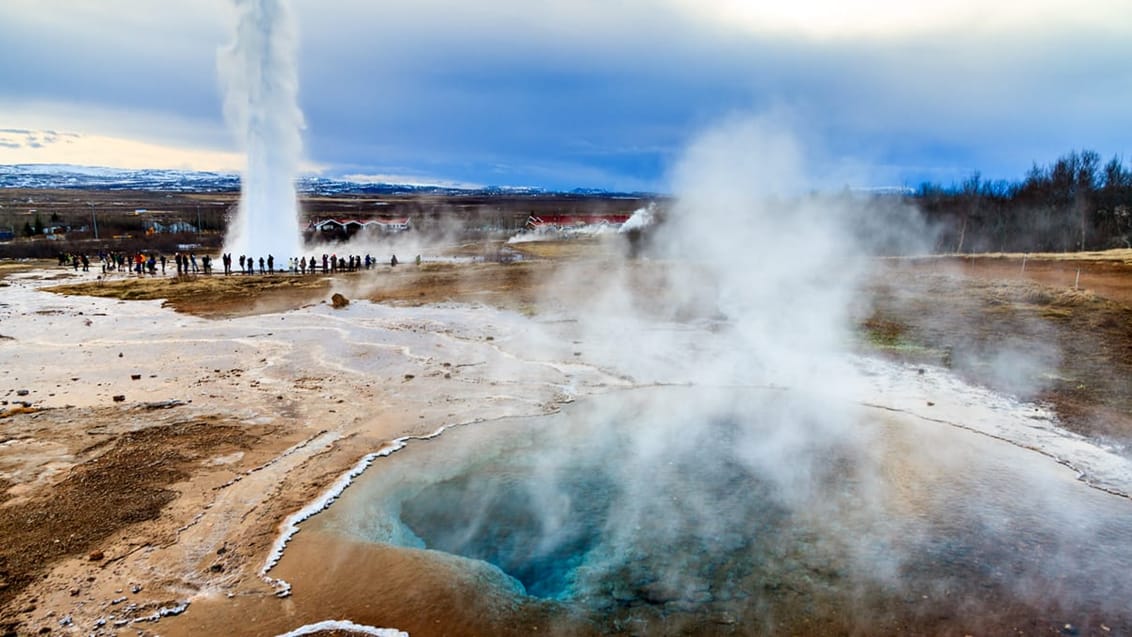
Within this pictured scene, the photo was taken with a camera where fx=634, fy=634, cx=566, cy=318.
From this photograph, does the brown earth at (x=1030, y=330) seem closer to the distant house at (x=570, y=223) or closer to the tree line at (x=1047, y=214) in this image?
the tree line at (x=1047, y=214)

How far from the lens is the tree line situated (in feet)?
114

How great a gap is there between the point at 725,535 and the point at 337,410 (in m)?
6.10

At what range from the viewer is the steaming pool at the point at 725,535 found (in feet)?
15.6

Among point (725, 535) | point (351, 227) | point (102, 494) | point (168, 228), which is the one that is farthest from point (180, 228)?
point (725, 535)

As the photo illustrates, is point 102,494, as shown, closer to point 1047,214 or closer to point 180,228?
point 1047,214

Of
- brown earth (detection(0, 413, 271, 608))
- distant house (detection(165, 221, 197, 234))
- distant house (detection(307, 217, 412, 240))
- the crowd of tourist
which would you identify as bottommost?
brown earth (detection(0, 413, 271, 608))

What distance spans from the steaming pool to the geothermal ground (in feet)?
0.18

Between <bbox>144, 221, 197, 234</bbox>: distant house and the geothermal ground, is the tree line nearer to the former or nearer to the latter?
the geothermal ground

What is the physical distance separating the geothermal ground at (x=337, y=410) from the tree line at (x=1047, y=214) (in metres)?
13.8

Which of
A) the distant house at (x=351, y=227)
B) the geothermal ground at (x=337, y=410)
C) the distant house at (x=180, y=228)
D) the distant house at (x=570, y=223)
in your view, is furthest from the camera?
the distant house at (x=570, y=223)

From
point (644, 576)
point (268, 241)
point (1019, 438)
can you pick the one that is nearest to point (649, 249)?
point (268, 241)

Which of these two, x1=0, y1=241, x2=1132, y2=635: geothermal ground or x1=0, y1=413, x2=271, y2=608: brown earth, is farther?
x1=0, y1=413, x2=271, y2=608: brown earth

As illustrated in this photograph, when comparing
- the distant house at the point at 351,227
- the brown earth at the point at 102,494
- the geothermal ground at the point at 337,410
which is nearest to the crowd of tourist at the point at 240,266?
the geothermal ground at the point at 337,410

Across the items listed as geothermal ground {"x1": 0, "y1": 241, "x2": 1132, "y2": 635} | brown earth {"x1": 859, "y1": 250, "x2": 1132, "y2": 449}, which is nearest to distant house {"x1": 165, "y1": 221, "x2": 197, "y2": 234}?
geothermal ground {"x1": 0, "y1": 241, "x2": 1132, "y2": 635}
